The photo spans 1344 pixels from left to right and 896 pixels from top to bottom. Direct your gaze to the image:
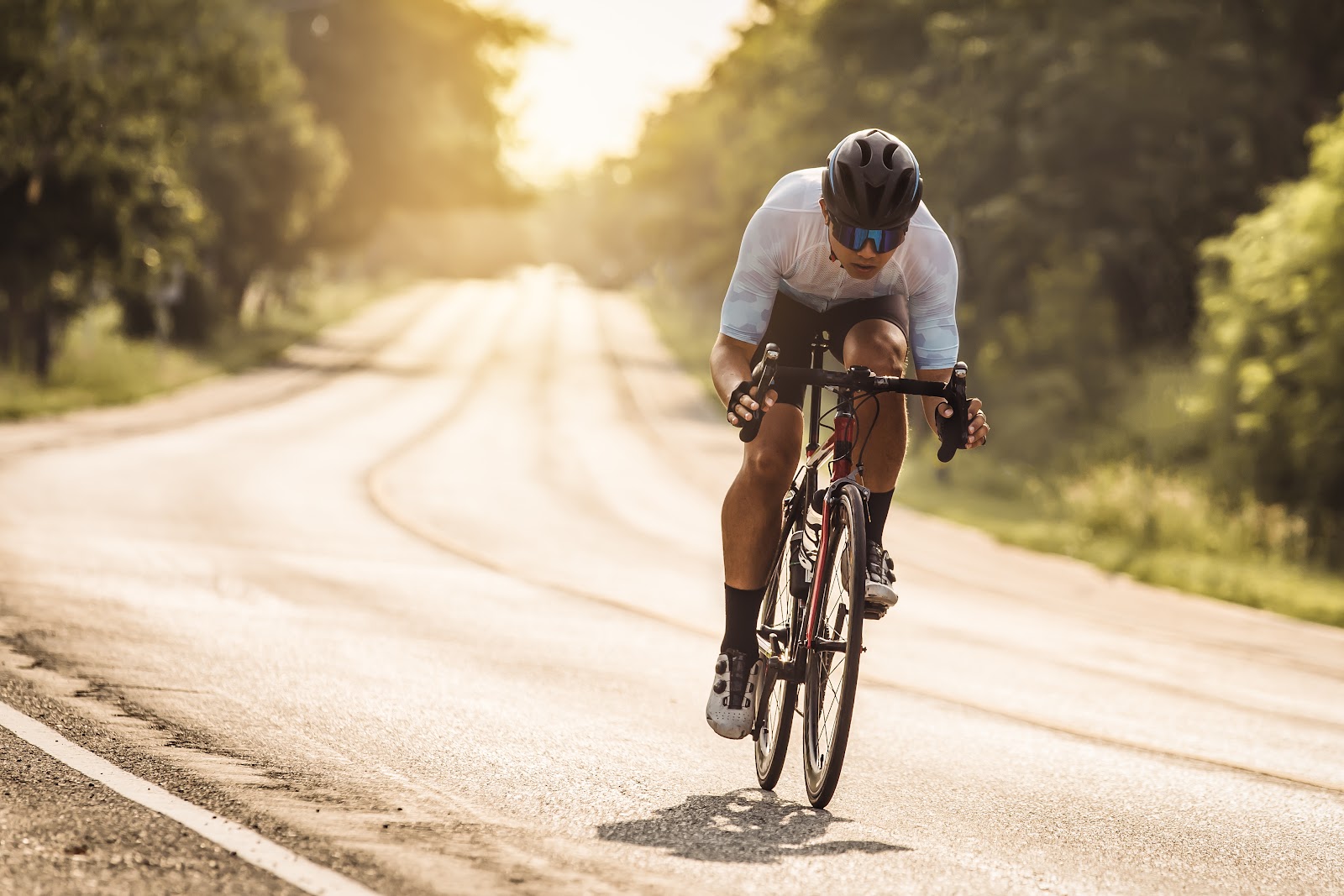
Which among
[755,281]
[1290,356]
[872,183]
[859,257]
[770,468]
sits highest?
[1290,356]

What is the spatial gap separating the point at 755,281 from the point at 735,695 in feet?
4.75

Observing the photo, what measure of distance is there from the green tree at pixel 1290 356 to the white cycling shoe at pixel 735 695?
591 inches

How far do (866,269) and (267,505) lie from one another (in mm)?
10823

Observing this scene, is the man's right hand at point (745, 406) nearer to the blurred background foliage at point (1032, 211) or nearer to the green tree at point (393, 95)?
the blurred background foliage at point (1032, 211)

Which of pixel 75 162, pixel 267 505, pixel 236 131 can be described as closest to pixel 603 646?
pixel 267 505

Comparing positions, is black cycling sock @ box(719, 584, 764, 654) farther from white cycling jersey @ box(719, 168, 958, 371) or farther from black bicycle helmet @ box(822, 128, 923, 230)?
black bicycle helmet @ box(822, 128, 923, 230)

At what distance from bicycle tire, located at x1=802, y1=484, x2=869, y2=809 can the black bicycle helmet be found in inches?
34.3

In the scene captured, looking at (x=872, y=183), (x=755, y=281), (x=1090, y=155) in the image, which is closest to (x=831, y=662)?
(x=755, y=281)

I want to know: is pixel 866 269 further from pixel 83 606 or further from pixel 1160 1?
Answer: pixel 1160 1

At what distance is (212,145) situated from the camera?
1608 inches

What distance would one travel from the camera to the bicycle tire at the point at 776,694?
5.13m

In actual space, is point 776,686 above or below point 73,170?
below

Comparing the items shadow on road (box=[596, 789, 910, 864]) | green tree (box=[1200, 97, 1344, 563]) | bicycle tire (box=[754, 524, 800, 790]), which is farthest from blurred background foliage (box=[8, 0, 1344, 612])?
shadow on road (box=[596, 789, 910, 864])

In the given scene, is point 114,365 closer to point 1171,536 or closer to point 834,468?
point 1171,536
